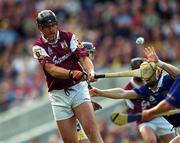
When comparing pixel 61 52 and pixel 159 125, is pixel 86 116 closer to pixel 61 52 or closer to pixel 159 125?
pixel 61 52

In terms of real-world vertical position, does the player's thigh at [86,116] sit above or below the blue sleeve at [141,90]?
above

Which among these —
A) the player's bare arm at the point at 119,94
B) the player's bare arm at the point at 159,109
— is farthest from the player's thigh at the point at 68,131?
the player's bare arm at the point at 159,109

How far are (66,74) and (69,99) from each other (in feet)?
1.82

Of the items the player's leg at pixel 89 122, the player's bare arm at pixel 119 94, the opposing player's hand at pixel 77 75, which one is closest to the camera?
the opposing player's hand at pixel 77 75

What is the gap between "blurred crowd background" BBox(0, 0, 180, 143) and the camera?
2261 centimetres

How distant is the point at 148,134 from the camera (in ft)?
54.5

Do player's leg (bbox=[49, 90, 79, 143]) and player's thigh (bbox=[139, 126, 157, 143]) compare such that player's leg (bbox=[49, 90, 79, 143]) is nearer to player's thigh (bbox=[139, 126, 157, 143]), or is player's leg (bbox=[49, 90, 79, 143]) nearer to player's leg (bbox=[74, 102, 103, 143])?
player's leg (bbox=[74, 102, 103, 143])

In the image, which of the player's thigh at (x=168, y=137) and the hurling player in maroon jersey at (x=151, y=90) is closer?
the hurling player in maroon jersey at (x=151, y=90)

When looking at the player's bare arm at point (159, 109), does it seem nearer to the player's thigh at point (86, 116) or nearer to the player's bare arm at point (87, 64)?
the player's thigh at point (86, 116)

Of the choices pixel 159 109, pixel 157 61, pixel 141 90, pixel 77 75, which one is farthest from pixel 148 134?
pixel 159 109

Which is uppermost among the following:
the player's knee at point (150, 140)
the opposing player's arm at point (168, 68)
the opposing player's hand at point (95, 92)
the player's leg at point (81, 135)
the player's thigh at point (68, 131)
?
the opposing player's arm at point (168, 68)

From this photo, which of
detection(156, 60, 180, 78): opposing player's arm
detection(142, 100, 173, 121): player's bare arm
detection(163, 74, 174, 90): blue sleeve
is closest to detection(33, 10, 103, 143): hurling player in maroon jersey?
detection(156, 60, 180, 78): opposing player's arm

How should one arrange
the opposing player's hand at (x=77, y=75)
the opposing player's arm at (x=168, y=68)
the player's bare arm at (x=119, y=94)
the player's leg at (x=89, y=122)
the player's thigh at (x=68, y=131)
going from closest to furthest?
the opposing player's hand at (x=77, y=75) → the player's leg at (x=89, y=122) → the player's thigh at (x=68, y=131) → the opposing player's arm at (x=168, y=68) → the player's bare arm at (x=119, y=94)

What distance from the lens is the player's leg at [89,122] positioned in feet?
47.4
